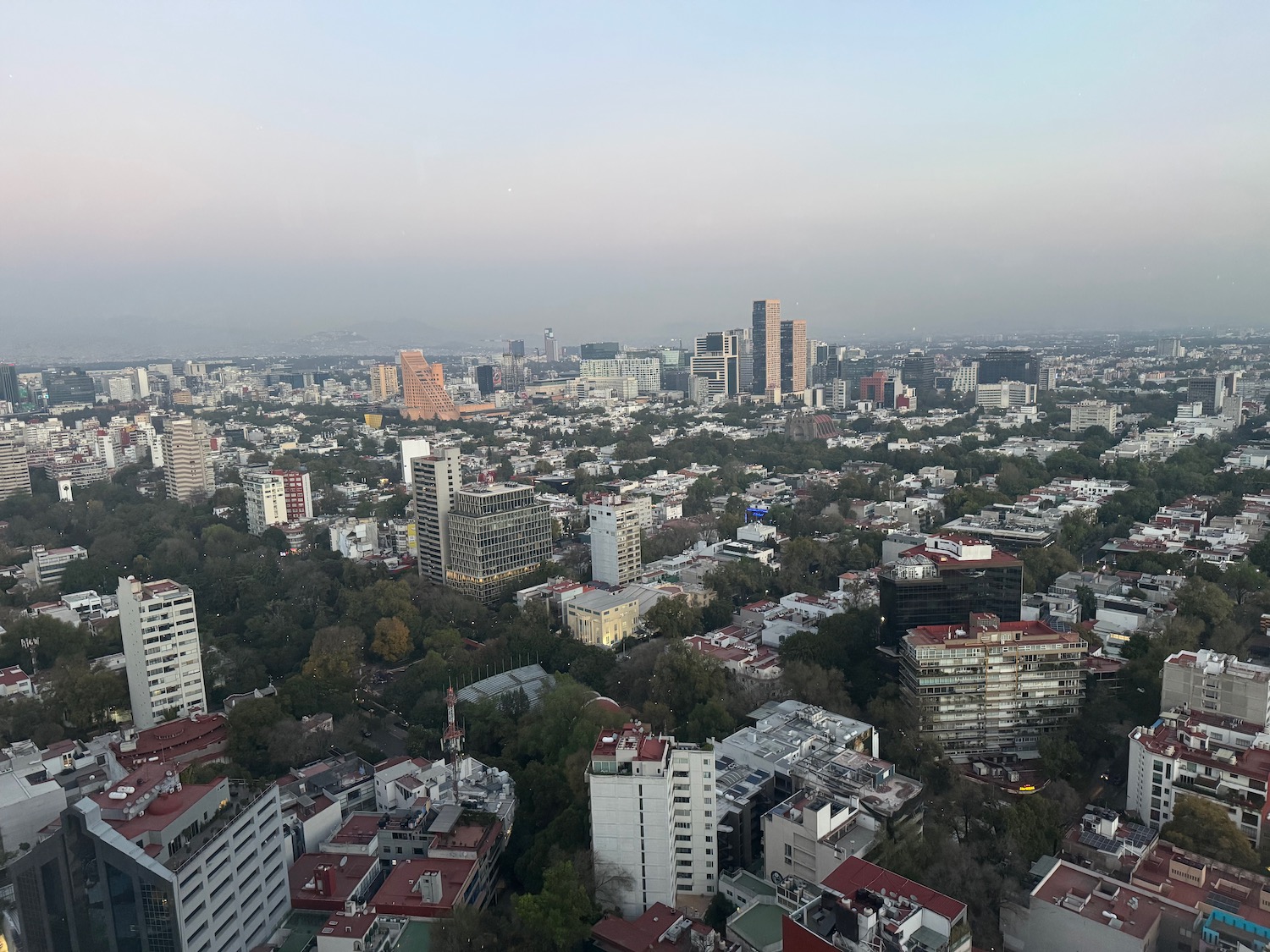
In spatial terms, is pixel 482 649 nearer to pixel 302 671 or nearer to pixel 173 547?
pixel 302 671

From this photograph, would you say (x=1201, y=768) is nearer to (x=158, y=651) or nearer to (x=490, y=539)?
(x=490, y=539)

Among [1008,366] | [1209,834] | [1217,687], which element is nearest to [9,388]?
[1217,687]

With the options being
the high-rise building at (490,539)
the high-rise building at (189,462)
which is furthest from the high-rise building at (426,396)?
the high-rise building at (490,539)

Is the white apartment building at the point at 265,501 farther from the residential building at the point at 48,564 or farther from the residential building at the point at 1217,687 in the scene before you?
the residential building at the point at 1217,687

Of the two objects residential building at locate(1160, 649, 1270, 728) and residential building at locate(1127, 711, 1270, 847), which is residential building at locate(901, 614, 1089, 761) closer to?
residential building at locate(1160, 649, 1270, 728)

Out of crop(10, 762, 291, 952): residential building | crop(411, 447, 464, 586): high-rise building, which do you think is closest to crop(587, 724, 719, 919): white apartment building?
crop(10, 762, 291, 952): residential building

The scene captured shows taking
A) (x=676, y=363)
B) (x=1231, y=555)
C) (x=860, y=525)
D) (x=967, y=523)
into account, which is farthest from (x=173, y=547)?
(x=676, y=363)

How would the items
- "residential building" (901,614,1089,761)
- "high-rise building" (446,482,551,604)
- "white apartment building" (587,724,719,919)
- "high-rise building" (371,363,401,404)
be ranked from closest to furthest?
"white apartment building" (587,724,719,919) < "residential building" (901,614,1089,761) < "high-rise building" (446,482,551,604) < "high-rise building" (371,363,401,404)
